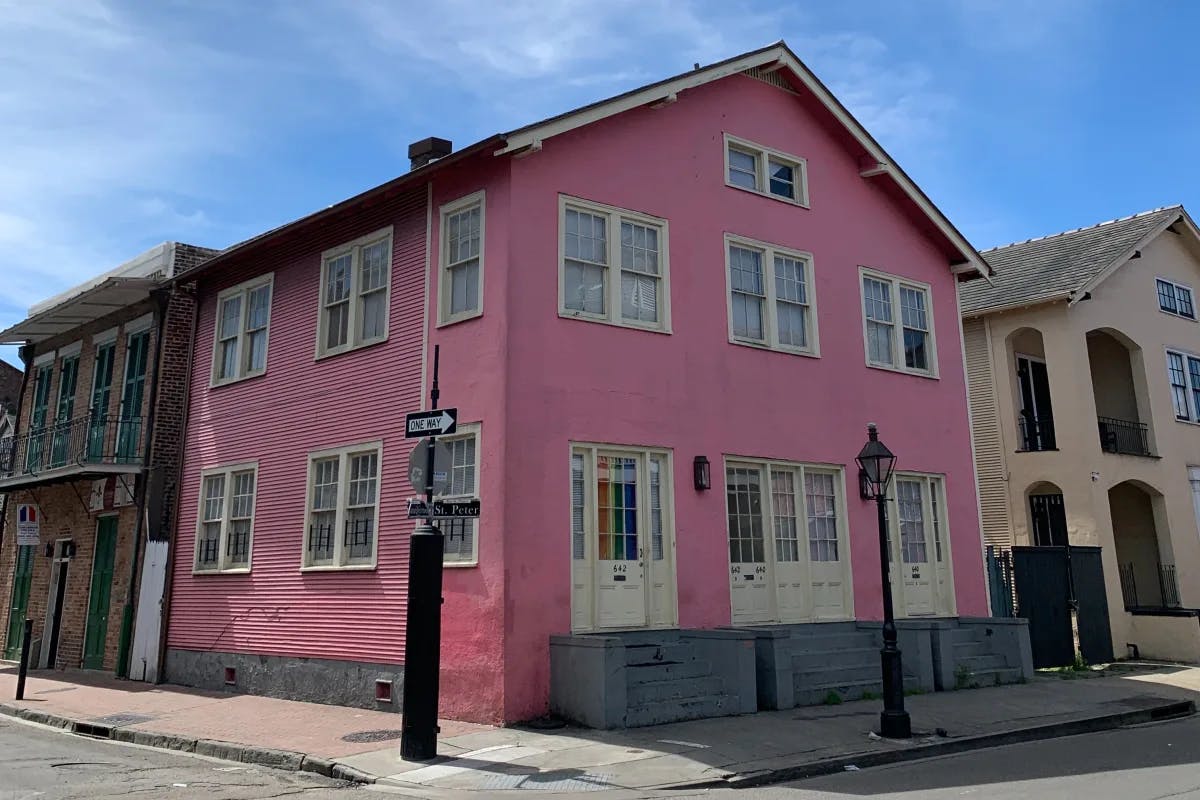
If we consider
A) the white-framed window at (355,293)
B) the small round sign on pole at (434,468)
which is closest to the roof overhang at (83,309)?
the white-framed window at (355,293)

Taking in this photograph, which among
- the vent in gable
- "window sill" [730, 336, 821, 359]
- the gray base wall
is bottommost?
the gray base wall

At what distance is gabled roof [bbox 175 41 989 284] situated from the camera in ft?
41.4

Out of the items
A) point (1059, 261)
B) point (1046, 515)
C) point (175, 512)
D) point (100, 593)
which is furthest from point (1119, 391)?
point (100, 593)

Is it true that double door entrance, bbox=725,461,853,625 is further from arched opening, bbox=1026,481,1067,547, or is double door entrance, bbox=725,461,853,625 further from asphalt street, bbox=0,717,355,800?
arched opening, bbox=1026,481,1067,547

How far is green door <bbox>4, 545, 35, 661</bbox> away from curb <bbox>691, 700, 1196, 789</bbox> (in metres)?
18.3

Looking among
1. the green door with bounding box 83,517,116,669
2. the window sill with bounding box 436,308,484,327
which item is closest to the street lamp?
the window sill with bounding box 436,308,484,327

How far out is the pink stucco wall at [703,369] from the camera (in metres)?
12.2

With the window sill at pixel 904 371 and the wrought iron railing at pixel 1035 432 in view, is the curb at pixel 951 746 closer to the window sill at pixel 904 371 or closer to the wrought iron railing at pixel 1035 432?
the window sill at pixel 904 371

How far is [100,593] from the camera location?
61.4 feet

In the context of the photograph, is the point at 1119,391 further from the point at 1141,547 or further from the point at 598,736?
the point at 598,736

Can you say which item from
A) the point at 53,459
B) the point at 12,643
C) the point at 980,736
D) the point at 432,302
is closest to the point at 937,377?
the point at 980,736

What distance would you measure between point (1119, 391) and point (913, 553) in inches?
449

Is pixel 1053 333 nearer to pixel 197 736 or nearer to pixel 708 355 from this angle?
pixel 708 355

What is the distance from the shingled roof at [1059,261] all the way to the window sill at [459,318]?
13278 mm
